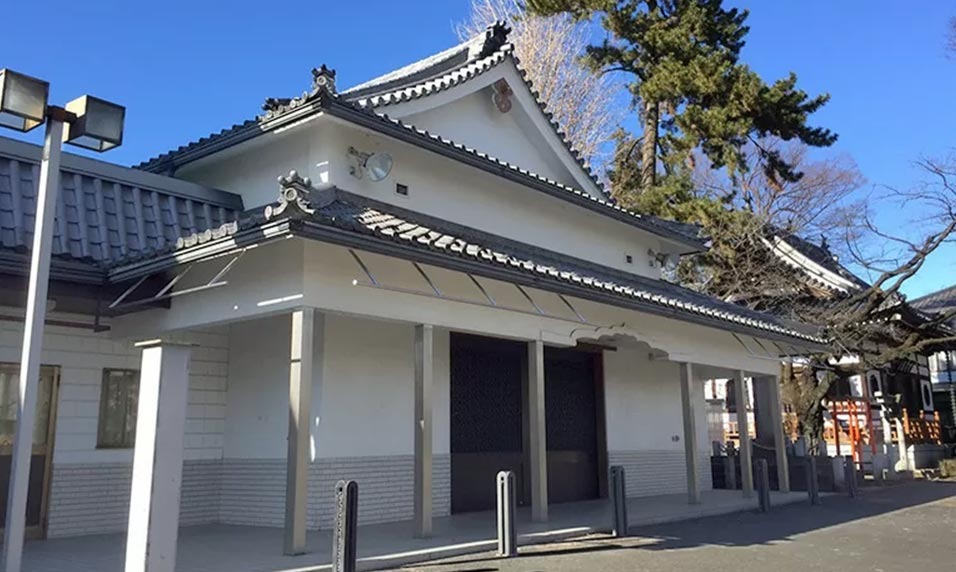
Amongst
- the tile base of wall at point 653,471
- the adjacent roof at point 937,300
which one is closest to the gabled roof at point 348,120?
the tile base of wall at point 653,471

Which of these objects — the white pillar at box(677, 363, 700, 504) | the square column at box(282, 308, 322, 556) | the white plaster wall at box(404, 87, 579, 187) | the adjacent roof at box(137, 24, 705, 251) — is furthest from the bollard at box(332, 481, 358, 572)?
the white pillar at box(677, 363, 700, 504)

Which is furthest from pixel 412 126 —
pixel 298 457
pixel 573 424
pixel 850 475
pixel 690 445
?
pixel 850 475

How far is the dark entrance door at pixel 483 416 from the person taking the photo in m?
11.7

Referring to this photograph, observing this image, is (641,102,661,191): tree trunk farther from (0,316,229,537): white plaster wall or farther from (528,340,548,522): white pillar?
(0,316,229,537): white plaster wall

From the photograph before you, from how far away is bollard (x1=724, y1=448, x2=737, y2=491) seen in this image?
688 inches

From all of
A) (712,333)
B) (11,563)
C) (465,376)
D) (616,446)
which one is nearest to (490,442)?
(465,376)

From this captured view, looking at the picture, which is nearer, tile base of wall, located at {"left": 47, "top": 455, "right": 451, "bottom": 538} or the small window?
tile base of wall, located at {"left": 47, "top": 455, "right": 451, "bottom": 538}

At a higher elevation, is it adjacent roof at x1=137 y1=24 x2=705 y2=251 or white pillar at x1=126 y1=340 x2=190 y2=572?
adjacent roof at x1=137 y1=24 x2=705 y2=251

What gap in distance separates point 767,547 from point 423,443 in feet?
14.1

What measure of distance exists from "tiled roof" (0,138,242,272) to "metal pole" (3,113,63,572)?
2219mm

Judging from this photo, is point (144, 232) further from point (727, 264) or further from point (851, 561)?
point (727, 264)

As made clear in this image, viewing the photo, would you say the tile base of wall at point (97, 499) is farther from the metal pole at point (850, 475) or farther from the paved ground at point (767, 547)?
the metal pole at point (850, 475)

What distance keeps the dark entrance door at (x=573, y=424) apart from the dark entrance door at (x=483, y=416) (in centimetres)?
99

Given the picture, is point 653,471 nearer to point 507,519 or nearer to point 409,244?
point 507,519
